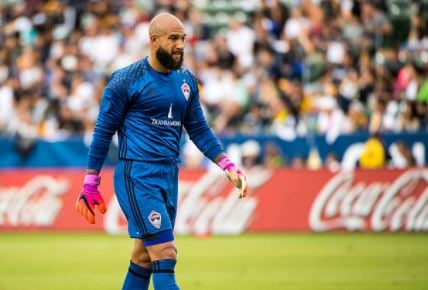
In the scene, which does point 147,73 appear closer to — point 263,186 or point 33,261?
point 33,261

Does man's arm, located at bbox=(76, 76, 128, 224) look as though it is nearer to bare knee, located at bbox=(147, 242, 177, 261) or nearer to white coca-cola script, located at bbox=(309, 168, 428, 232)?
bare knee, located at bbox=(147, 242, 177, 261)

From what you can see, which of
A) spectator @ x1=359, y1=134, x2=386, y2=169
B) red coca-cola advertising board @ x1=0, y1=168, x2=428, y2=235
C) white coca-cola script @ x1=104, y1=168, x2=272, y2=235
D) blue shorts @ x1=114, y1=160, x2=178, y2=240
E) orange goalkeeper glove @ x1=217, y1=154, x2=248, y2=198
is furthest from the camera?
spectator @ x1=359, y1=134, x2=386, y2=169

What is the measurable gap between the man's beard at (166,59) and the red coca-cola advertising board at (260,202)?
37.7ft

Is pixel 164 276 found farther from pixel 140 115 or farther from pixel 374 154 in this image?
pixel 374 154

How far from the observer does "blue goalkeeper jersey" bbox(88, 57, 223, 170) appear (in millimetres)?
8273

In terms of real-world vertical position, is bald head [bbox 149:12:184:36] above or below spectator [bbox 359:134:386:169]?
above

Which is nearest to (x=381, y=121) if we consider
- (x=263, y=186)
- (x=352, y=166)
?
(x=352, y=166)

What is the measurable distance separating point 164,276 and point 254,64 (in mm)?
15918

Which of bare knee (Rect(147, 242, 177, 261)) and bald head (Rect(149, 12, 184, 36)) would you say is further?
bald head (Rect(149, 12, 184, 36))

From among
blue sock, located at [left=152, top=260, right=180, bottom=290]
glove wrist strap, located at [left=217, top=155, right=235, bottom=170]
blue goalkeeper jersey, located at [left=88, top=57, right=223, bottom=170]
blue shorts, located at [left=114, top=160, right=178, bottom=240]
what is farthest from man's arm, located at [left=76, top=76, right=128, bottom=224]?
glove wrist strap, located at [left=217, top=155, right=235, bottom=170]

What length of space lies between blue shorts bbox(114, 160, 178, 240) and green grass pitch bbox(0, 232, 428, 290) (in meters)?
3.68

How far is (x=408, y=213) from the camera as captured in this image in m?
19.2

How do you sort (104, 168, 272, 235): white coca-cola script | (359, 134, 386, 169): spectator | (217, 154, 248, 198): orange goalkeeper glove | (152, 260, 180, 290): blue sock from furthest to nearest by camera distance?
1. (359, 134, 386, 169): spectator
2. (104, 168, 272, 235): white coca-cola script
3. (217, 154, 248, 198): orange goalkeeper glove
4. (152, 260, 180, 290): blue sock

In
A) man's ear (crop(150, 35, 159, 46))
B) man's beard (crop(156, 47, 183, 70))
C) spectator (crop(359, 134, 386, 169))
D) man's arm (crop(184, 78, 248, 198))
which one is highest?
man's ear (crop(150, 35, 159, 46))
